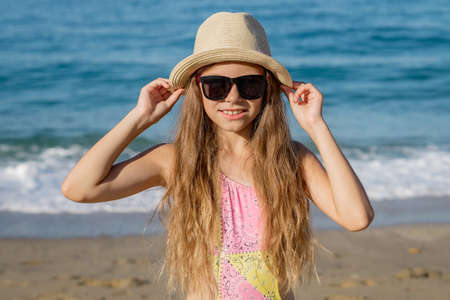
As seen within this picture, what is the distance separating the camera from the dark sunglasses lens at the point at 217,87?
2426 millimetres

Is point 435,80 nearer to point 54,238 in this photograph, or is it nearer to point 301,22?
point 301,22

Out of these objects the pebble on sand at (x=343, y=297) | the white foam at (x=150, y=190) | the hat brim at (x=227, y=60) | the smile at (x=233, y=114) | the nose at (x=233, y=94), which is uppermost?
the hat brim at (x=227, y=60)

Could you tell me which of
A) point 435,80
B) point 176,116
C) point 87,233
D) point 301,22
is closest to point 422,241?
point 87,233

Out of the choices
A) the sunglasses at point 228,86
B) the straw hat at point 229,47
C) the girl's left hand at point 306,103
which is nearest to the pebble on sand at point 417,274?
the girl's left hand at point 306,103

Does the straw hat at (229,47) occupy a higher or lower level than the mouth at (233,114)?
higher

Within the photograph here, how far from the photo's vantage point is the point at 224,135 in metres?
2.67

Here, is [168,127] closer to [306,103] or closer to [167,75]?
[306,103]

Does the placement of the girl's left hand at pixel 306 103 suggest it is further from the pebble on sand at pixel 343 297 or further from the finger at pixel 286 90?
the pebble on sand at pixel 343 297

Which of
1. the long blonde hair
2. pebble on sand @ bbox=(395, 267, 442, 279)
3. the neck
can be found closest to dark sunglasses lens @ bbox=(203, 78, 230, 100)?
the long blonde hair

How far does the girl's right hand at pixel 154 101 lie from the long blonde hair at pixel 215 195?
8 centimetres

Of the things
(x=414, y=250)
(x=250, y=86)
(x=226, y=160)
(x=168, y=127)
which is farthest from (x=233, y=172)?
(x=414, y=250)

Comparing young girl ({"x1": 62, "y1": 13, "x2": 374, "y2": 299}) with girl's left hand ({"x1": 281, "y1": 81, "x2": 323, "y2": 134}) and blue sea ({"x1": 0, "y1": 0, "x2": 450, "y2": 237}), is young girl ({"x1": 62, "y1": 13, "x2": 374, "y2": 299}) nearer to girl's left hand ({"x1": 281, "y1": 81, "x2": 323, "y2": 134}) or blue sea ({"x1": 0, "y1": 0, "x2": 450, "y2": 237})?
girl's left hand ({"x1": 281, "y1": 81, "x2": 323, "y2": 134})

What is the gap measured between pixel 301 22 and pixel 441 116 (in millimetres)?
8189

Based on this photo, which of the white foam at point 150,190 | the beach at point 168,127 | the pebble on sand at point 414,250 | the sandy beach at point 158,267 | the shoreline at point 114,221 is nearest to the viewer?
the sandy beach at point 158,267
